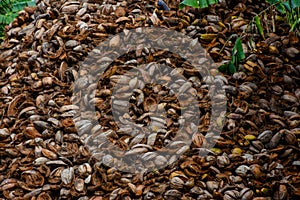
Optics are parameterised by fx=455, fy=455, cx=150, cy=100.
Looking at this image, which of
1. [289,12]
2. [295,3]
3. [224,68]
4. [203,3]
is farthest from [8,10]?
[295,3]

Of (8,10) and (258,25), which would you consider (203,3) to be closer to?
(258,25)

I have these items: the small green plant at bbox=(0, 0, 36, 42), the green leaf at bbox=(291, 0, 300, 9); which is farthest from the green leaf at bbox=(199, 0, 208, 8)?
the small green plant at bbox=(0, 0, 36, 42)

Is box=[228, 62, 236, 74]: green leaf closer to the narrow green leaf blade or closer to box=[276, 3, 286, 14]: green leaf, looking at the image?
the narrow green leaf blade

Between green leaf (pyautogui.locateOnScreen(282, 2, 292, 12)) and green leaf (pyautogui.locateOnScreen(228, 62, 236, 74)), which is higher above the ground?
green leaf (pyautogui.locateOnScreen(282, 2, 292, 12))

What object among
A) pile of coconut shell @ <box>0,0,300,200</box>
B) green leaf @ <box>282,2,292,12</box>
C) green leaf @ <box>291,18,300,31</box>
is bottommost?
pile of coconut shell @ <box>0,0,300,200</box>

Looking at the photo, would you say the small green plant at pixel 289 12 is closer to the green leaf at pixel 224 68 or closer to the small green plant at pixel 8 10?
the green leaf at pixel 224 68

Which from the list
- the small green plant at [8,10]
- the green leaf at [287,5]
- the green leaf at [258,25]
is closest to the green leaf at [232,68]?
the green leaf at [258,25]

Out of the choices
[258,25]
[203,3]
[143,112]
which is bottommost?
[143,112]
